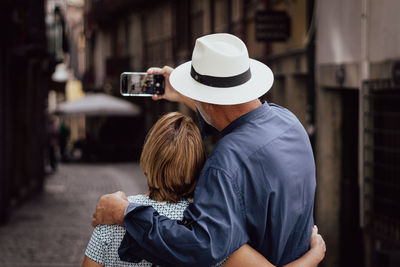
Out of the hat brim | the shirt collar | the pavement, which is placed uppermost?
the hat brim

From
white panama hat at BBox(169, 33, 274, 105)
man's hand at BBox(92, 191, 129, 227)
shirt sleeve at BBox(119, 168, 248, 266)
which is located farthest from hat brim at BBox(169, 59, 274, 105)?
man's hand at BBox(92, 191, 129, 227)

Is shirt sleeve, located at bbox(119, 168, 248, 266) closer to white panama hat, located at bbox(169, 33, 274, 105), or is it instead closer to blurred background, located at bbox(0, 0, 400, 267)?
white panama hat, located at bbox(169, 33, 274, 105)

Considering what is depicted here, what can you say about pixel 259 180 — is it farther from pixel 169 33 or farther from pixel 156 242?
pixel 169 33

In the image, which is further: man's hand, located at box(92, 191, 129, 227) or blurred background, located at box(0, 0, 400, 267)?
blurred background, located at box(0, 0, 400, 267)

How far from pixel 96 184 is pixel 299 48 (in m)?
9.49

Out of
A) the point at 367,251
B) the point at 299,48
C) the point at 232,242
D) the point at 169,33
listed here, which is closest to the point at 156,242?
the point at 232,242

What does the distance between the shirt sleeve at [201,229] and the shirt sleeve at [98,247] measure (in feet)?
0.60

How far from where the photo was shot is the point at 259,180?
105 inches

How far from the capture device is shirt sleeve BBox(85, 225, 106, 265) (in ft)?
9.33

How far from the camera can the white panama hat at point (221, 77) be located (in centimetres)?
285

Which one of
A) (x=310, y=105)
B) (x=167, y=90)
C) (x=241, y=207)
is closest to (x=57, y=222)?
(x=310, y=105)

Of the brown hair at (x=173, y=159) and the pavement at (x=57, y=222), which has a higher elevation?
the brown hair at (x=173, y=159)

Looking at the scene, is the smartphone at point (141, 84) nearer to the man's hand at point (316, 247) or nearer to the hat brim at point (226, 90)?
the hat brim at point (226, 90)

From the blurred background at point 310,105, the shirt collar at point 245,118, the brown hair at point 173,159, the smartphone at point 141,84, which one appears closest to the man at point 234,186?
the shirt collar at point 245,118
